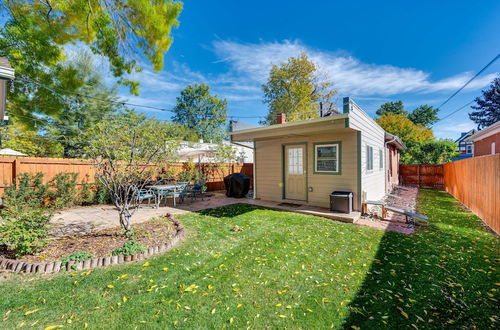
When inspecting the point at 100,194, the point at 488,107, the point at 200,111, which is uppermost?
the point at 200,111

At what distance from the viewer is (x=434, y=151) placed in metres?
15.7

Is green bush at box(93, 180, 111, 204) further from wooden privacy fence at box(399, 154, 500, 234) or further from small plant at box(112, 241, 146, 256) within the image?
wooden privacy fence at box(399, 154, 500, 234)

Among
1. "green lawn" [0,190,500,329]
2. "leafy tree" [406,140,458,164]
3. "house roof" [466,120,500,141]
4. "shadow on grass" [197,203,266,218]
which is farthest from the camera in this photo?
"leafy tree" [406,140,458,164]

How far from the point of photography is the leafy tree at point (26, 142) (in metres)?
13.0

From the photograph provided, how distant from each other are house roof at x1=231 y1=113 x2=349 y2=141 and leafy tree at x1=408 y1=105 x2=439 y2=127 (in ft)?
126

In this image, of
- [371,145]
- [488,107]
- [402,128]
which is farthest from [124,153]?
[488,107]

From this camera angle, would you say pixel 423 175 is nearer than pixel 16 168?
No

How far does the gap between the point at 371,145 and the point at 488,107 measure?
3810 cm

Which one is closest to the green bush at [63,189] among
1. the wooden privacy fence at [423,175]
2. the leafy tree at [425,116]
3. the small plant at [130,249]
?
the small plant at [130,249]

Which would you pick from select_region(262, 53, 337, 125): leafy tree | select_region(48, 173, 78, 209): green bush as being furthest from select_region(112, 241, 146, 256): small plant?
select_region(262, 53, 337, 125): leafy tree

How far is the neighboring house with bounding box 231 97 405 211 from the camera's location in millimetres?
6215

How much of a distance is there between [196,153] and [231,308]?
28.9ft

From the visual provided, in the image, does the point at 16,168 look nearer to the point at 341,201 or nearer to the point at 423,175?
the point at 341,201

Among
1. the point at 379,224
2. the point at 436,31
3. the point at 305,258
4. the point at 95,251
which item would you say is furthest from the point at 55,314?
the point at 436,31
